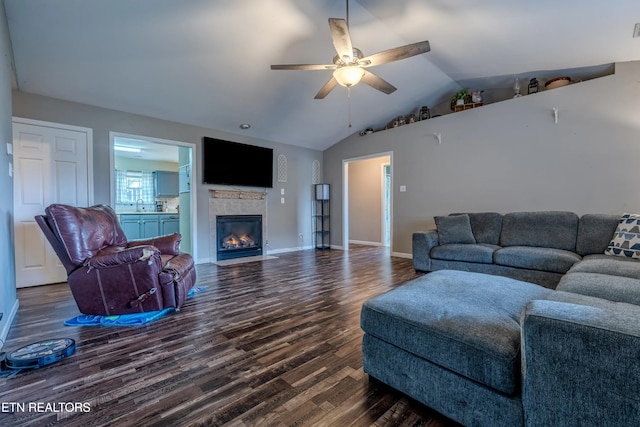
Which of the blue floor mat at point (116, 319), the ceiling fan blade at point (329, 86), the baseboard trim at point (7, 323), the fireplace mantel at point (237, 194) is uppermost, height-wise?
the ceiling fan blade at point (329, 86)

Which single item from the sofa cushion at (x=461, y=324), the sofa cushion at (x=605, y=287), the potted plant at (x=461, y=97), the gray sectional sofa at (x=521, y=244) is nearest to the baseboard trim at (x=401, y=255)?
the gray sectional sofa at (x=521, y=244)

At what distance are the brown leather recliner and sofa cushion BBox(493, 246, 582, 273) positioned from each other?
12.1 feet

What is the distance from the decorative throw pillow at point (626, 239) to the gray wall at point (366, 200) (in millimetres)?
4516

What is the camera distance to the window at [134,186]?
6.95 meters

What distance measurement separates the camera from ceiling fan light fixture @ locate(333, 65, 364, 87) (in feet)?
8.64

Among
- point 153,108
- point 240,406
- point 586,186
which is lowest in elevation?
point 240,406

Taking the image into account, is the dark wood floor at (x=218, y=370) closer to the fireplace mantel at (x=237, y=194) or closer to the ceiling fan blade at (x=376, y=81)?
the ceiling fan blade at (x=376, y=81)

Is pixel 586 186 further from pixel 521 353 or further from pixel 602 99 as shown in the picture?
pixel 521 353

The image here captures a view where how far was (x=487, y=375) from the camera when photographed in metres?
1.10

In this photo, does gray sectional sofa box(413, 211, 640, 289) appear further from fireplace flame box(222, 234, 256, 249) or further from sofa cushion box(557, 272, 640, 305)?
fireplace flame box(222, 234, 256, 249)

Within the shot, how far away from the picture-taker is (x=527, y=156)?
406cm

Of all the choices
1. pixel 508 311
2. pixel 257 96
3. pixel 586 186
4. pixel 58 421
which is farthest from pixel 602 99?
pixel 58 421

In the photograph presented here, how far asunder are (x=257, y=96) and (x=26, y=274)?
3.84 meters

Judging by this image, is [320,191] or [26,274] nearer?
[26,274]
